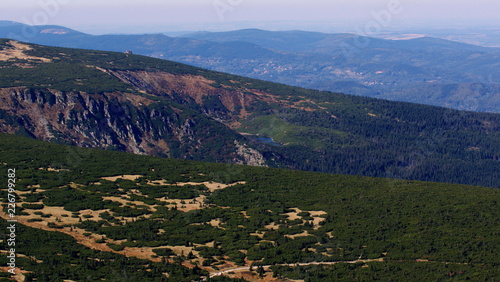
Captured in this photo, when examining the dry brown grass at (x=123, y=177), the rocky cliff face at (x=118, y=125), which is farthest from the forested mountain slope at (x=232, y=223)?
the rocky cliff face at (x=118, y=125)

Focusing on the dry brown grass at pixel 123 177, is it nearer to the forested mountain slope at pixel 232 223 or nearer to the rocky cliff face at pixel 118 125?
the forested mountain slope at pixel 232 223

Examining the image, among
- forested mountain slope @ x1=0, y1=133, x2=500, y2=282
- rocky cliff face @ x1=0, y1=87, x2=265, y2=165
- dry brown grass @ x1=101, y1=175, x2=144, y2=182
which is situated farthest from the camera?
rocky cliff face @ x1=0, y1=87, x2=265, y2=165

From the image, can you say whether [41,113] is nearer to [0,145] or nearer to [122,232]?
[0,145]

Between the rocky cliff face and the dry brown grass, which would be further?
the rocky cliff face

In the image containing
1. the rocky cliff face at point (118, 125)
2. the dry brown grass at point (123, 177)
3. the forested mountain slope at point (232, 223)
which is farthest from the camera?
the rocky cliff face at point (118, 125)

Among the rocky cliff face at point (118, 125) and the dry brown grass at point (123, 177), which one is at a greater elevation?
the dry brown grass at point (123, 177)

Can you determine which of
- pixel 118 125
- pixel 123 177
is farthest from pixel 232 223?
pixel 118 125

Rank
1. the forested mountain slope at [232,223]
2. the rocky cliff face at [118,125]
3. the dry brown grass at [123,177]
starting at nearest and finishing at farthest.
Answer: the forested mountain slope at [232,223], the dry brown grass at [123,177], the rocky cliff face at [118,125]

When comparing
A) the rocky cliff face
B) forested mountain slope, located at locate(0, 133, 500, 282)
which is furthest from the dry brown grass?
the rocky cliff face

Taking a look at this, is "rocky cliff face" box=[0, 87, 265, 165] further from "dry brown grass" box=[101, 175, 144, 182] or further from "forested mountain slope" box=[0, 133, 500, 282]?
"dry brown grass" box=[101, 175, 144, 182]

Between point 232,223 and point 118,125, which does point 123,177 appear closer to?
point 232,223

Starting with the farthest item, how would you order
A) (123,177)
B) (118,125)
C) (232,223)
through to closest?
(118,125)
(123,177)
(232,223)
